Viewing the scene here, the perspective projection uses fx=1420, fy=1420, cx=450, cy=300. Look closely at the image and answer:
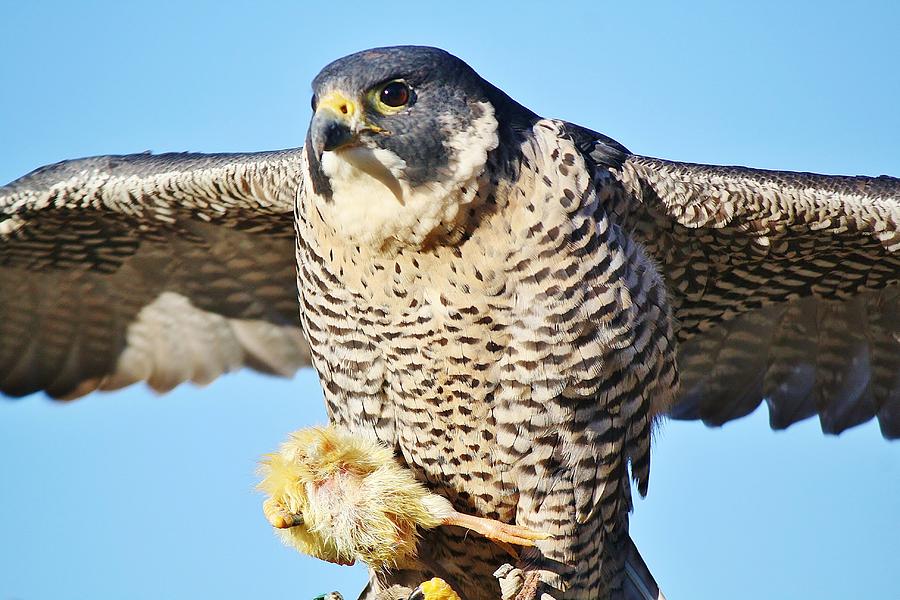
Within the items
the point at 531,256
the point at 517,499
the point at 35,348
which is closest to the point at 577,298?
the point at 531,256

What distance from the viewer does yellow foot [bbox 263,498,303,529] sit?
19.7 feet

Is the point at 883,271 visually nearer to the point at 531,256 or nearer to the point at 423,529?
the point at 531,256

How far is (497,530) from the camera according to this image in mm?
5895

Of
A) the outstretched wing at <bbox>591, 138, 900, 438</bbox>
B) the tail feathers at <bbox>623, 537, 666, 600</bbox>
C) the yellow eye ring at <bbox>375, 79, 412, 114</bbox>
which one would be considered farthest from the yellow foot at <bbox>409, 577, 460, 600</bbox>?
Answer: the yellow eye ring at <bbox>375, 79, 412, 114</bbox>

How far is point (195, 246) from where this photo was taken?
7441mm

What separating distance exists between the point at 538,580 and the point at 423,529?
22.3 inches

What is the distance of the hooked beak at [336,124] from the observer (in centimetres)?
527

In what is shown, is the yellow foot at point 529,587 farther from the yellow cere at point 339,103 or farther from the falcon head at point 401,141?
the yellow cere at point 339,103

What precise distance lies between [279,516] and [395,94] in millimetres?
1858

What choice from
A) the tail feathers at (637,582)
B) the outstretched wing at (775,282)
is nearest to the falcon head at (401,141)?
the outstretched wing at (775,282)

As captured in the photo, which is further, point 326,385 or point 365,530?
point 326,385

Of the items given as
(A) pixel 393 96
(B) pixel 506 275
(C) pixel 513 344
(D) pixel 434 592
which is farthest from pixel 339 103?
(D) pixel 434 592

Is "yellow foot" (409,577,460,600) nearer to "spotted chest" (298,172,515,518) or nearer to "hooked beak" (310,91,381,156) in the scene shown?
"spotted chest" (298,172,515,518)

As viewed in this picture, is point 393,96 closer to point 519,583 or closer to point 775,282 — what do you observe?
point 519,583
